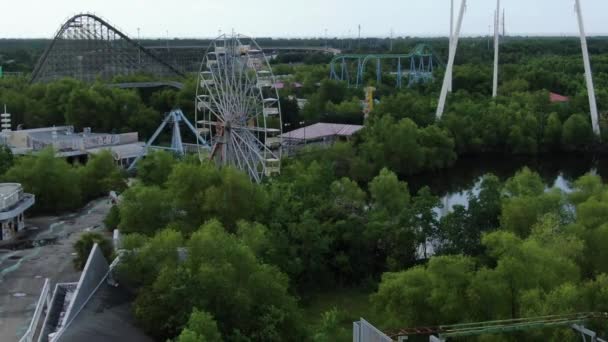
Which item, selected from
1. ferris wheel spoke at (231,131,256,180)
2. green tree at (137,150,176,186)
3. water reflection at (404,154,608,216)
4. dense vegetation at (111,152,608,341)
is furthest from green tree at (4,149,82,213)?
water reflection at (404,154,608,216)

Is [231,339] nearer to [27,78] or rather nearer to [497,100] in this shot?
[497,100]

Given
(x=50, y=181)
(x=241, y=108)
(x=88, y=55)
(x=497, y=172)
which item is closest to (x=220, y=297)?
(x=241, y=108)

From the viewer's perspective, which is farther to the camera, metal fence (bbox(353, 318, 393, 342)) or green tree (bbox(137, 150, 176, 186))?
green tree (bbox(137, 150, 176, 186))

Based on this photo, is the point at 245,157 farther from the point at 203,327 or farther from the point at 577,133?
the point at 577,133

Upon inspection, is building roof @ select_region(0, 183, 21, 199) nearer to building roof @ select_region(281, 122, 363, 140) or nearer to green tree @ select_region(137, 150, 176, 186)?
green tree @ select_region(137, 150, 176, 186)

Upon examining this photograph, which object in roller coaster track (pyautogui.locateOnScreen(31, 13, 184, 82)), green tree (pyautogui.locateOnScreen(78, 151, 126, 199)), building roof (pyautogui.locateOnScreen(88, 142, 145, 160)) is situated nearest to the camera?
green tree (pyautogui.locateOnScreen(78, 151, 126, 199))

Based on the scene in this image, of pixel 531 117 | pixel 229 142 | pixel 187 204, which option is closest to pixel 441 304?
pixel 187 204

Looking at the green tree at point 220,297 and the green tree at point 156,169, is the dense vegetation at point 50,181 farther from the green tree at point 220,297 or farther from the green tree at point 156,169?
the green tree at point 220,297

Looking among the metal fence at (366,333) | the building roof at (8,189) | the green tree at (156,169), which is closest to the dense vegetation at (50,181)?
the building roof at (8,189)
